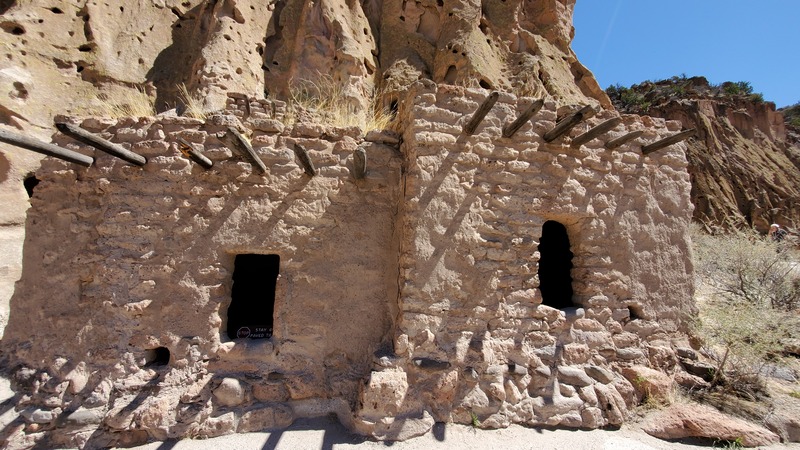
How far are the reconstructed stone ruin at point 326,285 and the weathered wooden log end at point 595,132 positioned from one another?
0.11 ft

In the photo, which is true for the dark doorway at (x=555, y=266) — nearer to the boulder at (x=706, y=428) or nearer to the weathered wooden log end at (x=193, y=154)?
the boulder at (x=706, y=428)

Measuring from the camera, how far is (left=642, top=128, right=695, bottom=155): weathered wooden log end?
336cm

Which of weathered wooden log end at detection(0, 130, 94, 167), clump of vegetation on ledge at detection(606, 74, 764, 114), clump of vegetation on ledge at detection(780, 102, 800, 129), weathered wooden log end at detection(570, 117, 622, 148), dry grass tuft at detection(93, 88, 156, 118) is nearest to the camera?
weathered wooden log end at detection(0, 130, 94, 167)

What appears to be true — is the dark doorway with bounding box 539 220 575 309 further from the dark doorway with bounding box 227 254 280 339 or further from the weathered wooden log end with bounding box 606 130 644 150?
the dark doorway with bounding box 227 254 280 339

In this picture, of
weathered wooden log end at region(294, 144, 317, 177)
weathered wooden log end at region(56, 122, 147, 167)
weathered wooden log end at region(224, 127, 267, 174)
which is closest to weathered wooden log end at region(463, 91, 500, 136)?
weathered wooden log end at region(294, 144, 317, 177)

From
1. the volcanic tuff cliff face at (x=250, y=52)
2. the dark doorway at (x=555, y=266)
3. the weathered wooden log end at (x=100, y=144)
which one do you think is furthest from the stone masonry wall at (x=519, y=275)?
the volcanic tuff cliff face at (x=250, y=52)

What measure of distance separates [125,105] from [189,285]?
168 inches

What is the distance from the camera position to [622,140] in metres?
3.43

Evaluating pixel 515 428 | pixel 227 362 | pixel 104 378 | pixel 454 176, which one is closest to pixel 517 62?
pixel 454 176

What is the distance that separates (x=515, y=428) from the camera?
114 inches

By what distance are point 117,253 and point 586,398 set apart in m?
4.25

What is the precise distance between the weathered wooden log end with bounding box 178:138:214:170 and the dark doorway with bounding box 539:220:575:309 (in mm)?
3722

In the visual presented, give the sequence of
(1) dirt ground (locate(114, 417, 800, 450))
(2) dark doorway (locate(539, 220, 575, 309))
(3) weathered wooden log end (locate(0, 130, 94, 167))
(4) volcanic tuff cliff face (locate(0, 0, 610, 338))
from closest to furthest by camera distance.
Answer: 1. (3) weathered wooden log end (locate(0, 130, 94, 167))
2. (1) dirt ground (locate(114, 417, 800, 450))
3. (2) dark doorway (locate(539, 220, 575, 309))
4. (4) volcanic tuff cliff face (locate(0, 0, 610, 338))

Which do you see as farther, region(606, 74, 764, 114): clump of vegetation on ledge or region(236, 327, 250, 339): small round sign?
region(606, 74, 764, 114): clump of vegetation on ledge
